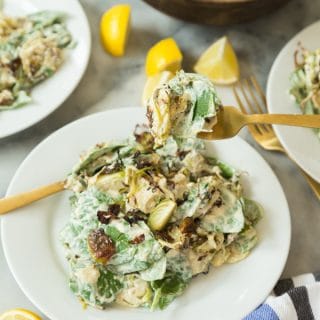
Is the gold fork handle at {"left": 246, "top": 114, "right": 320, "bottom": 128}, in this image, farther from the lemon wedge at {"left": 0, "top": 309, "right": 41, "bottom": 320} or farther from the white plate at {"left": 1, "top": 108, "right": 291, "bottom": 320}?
the lemon wedge at {"left": 0, "top": 309, "right": 41, "bottom": 320}

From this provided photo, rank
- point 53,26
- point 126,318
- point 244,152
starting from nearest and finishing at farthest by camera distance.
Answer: point 126,318, point 244,152, point 53,26

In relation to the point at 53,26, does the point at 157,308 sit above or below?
below

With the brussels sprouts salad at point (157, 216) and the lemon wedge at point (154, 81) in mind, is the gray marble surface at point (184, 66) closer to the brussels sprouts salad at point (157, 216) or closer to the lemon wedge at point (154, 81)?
the lemon wedge at point (154, 81)

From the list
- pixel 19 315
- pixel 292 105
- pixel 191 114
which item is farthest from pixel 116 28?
pixel 19 315

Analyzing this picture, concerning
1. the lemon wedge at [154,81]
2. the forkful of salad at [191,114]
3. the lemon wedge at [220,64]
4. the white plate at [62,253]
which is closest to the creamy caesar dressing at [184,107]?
the forkful of salad at [191,114]

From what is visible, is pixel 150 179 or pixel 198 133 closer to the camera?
pixel 198 133

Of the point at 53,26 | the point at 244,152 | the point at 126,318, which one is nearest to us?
the point at 126,318

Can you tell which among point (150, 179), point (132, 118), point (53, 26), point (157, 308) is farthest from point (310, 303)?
point (53, 26)

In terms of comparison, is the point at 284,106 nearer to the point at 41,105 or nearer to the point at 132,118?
the point at 132,118

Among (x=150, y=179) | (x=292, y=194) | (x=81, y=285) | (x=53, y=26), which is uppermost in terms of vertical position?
(x=53, y=26)
